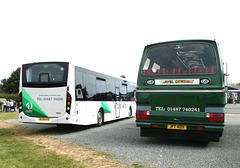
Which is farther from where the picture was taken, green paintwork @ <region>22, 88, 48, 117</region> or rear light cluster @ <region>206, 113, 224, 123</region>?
green paintwork @ <region>22, 88, 48, 117</region>

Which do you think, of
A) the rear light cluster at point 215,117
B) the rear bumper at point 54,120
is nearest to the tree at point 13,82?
the rear bumper at point 54,120

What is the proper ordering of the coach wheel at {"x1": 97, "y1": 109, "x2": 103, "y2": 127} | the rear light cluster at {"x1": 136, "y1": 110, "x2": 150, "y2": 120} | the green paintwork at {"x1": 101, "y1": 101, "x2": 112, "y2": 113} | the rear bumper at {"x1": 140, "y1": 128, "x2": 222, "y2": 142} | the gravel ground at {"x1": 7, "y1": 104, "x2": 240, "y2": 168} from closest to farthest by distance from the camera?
the gravel ground at {"x1": 7, "y1": 104, "x2": 240, "y2": 168} < the rear bumper at {"x1": 140, "y1": 128, "x2": 222, "y2": 142} < the rear light cluster at {"x1": 136, "y1": 110, "x2": 150, "y2": 120} < the coach wheel at {"x1": 97, "y1": 109, "x2": 103, "y2": 127} < the green paintwork at {"x1": 101, "y1": 101, "x2": 112, "y2": 113}

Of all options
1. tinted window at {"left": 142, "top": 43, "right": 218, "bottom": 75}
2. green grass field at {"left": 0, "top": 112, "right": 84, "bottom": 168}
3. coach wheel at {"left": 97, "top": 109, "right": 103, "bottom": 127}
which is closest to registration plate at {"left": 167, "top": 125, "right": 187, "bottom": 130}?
tinted window at {"left": 142, "top": 43, "right": 218, "bottom": 75}

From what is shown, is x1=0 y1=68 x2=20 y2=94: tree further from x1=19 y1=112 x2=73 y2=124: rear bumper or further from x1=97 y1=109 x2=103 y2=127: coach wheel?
x1=19 y1=112 x2=73 y2=124: rear bumper

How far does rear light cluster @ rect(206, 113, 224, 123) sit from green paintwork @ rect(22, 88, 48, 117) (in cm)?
638

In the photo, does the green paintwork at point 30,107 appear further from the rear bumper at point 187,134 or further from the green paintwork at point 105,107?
the rear bumper at point 187,134

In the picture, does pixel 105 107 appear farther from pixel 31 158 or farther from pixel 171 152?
pixel 31 158

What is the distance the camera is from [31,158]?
5766 mm

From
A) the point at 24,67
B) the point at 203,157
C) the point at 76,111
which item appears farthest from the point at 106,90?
the point at 203,157

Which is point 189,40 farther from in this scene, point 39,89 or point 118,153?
point 39,89

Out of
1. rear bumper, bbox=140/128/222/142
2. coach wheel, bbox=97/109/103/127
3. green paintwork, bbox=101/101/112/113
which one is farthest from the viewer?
green paintwork, bbox=101/101/112/113

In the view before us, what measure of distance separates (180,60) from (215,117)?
1976 millimetres

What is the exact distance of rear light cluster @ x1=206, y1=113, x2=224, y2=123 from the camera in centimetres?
663

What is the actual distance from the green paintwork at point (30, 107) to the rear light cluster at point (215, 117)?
20.9 feet
